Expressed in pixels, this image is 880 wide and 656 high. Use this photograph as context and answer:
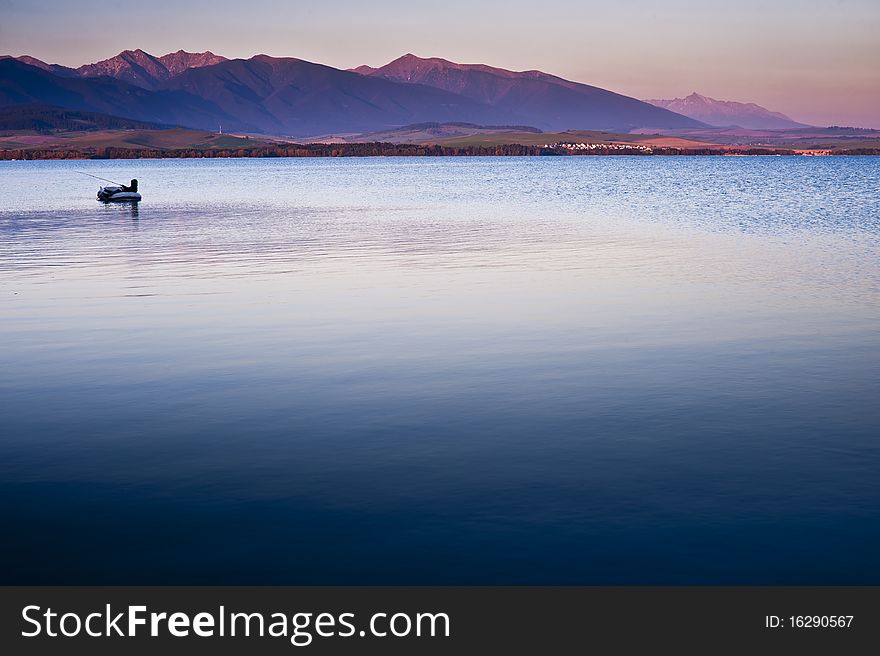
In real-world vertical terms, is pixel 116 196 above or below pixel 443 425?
above

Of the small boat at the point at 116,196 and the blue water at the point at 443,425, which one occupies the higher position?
the small boat at the point at 116,196

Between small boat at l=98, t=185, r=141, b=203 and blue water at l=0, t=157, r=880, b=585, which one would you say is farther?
small boat at l=98, t=185, r=141, b=203

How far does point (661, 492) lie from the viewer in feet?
37.0

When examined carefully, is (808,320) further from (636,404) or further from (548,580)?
(548,580)

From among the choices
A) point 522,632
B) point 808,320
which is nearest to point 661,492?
point 522,632

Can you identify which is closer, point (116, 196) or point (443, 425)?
point (443, 425)

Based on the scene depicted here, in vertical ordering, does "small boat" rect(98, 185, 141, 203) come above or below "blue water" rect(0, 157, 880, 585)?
above

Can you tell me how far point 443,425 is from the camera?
1398 cm

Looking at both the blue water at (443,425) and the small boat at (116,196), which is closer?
the blue water at (443,425)

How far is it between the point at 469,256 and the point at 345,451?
2352cm

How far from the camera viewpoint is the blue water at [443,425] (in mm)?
Result: 9789

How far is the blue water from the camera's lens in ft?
32.1

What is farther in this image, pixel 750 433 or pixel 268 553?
pixel 750 433

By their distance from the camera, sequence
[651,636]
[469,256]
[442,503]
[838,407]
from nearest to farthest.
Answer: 1. [651,636]
2. [442,503]
3. [838,407]
4. [469,256]
